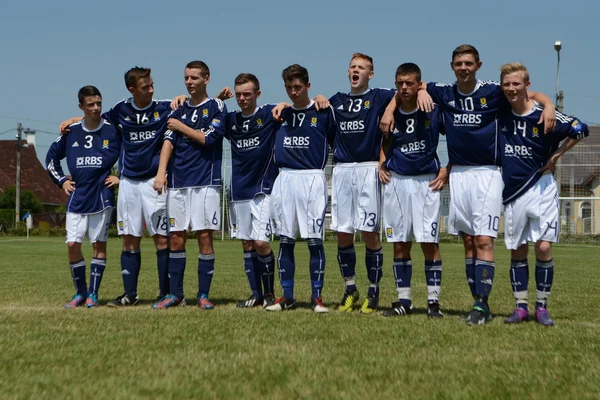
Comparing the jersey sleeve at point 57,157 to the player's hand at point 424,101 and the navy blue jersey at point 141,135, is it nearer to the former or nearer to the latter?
the navy blue jersey at point 141,135

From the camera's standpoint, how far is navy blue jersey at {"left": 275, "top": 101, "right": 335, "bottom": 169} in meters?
7.47

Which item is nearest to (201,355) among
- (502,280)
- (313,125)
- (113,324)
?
(113,324)

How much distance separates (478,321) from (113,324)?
9.59 feet

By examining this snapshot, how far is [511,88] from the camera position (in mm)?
6527

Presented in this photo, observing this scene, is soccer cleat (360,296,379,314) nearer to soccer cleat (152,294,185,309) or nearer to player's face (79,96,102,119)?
soccer cleat (152,294,185,309)

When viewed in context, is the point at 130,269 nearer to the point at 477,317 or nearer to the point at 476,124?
the point at 477,317

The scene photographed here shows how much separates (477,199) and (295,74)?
2.08 metres

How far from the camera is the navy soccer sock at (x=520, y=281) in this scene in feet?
22.2

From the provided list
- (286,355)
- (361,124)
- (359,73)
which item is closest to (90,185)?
(361,124)

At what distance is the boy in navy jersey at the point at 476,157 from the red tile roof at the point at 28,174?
62.6 meters

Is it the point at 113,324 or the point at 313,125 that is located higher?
the point at 313,125

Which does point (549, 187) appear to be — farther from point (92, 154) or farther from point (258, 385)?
point (92, 154)

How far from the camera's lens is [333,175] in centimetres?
751

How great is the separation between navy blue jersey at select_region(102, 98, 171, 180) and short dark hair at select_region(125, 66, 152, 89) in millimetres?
246
